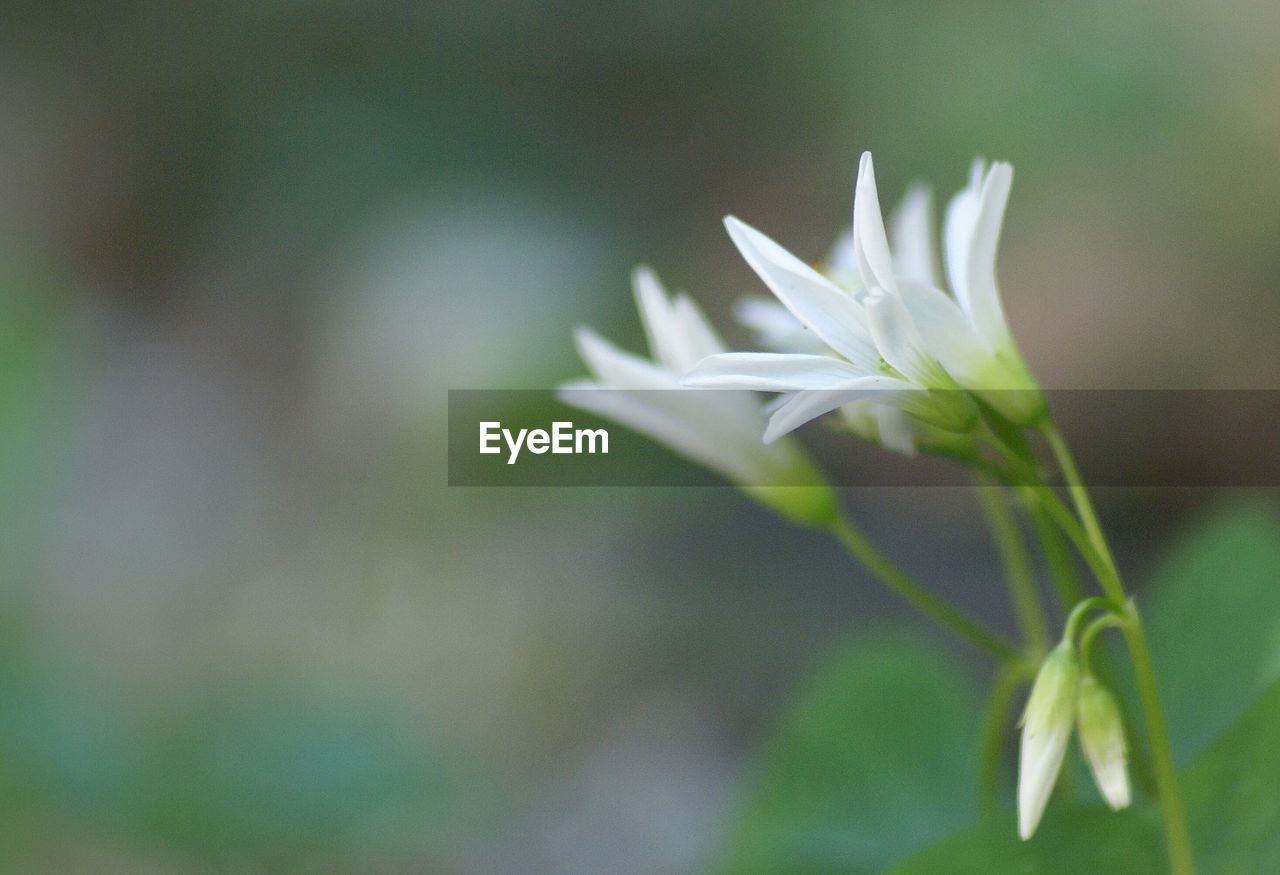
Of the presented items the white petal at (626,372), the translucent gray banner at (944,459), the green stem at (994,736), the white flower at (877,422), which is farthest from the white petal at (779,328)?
the translucent gray banner at (944,459)

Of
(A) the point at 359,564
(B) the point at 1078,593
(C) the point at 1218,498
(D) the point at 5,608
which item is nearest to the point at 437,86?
(A) the point at 359,564

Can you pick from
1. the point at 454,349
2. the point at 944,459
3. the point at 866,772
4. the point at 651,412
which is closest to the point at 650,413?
the point at 651,412

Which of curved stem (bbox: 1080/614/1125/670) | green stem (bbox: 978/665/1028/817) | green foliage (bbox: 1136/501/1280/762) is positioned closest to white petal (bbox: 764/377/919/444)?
curved stem (bbox: 1080/614/1125/670)

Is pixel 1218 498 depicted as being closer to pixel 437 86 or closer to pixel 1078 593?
pixel 1078 593

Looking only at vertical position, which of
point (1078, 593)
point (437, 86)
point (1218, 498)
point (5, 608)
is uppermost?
point (437, 86)

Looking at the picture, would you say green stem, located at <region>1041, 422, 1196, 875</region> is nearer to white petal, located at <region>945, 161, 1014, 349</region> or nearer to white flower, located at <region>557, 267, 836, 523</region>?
white petal, located at <region>945, 161, 1014, 349</region>
